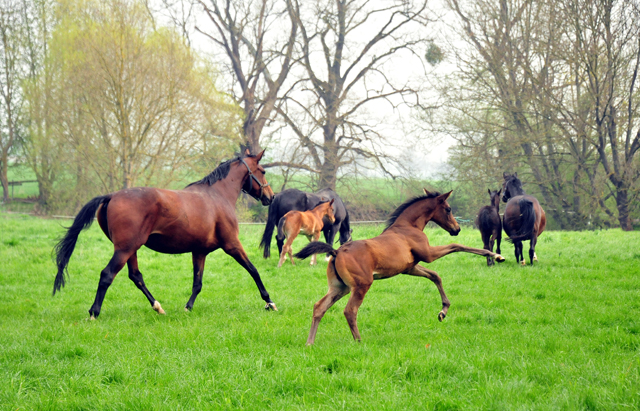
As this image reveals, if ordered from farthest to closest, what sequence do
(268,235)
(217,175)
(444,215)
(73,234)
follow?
(268,235) < (217,175) < (73,234) < (444,215)

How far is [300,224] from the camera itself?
1129 cm

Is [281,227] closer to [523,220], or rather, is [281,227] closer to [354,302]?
[523,220]

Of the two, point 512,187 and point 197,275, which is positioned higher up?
point 512,187

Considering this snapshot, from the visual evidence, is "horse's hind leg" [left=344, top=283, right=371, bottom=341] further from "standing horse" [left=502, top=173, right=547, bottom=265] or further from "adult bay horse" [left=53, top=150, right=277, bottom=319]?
"standing horse" [left=502, top=173, right=547, bottom=265]

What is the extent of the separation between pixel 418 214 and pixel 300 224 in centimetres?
536

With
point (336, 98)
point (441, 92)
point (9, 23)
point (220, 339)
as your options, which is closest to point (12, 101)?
point (9, 23)

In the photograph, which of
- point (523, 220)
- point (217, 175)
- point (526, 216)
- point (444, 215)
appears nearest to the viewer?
point (444, 215)

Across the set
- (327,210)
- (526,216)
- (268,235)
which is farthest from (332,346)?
(268,235)

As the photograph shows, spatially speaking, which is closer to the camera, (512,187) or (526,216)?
(526,216)

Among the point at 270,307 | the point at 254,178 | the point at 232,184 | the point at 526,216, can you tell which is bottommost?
the point at 270,307

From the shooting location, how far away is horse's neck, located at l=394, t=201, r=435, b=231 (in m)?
6.17

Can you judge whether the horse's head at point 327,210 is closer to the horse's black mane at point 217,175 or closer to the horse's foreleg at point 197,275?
the horse's black mane at point 217,175

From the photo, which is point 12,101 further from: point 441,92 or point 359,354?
point 359,354

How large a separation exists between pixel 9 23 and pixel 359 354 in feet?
111
